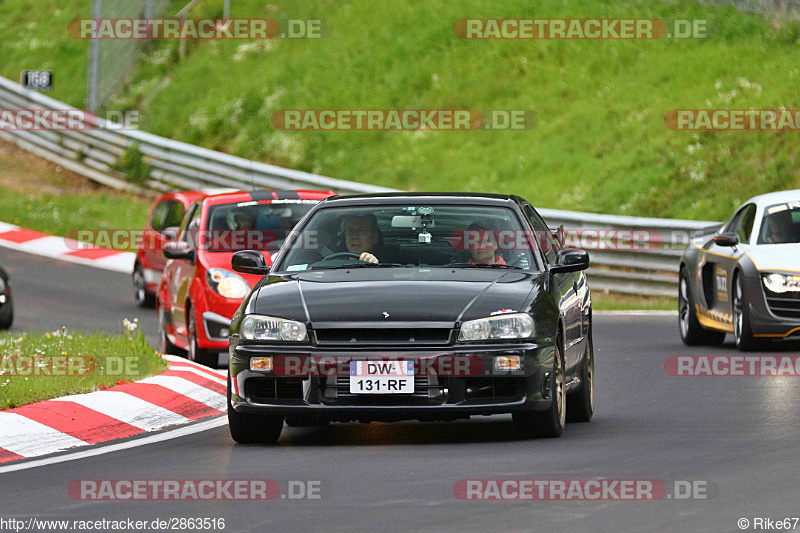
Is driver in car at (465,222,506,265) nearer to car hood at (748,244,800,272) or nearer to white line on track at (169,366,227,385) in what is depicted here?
white line on track at (169,366,227,385)

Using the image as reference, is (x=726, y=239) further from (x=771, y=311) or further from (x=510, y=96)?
(x=510, y=96)

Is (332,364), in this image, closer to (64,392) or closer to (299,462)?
(299,462)

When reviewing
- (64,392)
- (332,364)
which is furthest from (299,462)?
(64,392)

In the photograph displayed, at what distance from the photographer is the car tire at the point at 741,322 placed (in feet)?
55.0

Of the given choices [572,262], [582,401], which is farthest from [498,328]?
[582,401]

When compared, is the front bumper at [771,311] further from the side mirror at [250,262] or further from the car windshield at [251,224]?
the side mirror at [250,262]

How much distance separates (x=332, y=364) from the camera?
10.1 meters

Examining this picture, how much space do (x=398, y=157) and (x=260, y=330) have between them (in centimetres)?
2307

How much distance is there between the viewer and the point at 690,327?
18078mm

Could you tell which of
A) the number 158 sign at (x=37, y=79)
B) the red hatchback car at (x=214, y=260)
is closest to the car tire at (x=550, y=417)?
the red hatchback car at (x=214, y=260)

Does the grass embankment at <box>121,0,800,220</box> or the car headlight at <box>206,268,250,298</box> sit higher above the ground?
the grass embankment at <box>121,0,800,220</box>

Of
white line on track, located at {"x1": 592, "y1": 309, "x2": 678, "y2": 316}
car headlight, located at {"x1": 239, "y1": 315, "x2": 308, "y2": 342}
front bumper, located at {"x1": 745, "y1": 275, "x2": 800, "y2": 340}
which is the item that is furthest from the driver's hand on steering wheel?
white line on track, located at {"x1": 592, "y1": 309, "x2": 678, "y2": 316}

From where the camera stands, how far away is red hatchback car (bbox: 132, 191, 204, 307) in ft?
75.3

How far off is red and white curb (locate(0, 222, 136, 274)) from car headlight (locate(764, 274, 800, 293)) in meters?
12.8
